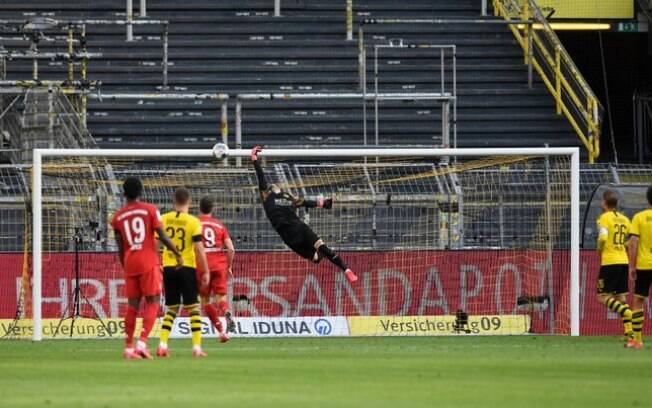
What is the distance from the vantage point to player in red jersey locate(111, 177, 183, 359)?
17.4m

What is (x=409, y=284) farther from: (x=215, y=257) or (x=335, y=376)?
(x=335, y=376)

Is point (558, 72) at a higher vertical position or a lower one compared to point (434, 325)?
higher

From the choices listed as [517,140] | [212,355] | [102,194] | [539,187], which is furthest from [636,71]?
[212,355]

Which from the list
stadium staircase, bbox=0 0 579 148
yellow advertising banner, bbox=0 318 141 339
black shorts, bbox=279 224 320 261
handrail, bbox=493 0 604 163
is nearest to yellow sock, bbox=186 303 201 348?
black shorts, bbox=279 224 320 261

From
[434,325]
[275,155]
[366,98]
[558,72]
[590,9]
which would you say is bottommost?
[434,325]

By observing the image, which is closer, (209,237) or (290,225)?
(209,237)

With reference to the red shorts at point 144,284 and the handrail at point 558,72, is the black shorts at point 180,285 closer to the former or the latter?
the red shorts at point 144,284

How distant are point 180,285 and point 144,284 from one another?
1.25m

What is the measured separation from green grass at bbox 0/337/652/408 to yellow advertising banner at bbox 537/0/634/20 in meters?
16.8

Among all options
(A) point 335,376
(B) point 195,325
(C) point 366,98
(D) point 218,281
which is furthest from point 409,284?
(A) point 335,376

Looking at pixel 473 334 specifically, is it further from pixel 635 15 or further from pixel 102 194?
pixel 635 15

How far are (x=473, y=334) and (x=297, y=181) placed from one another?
15.5 feet

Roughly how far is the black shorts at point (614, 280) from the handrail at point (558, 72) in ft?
30.5

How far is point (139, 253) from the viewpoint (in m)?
17.5
